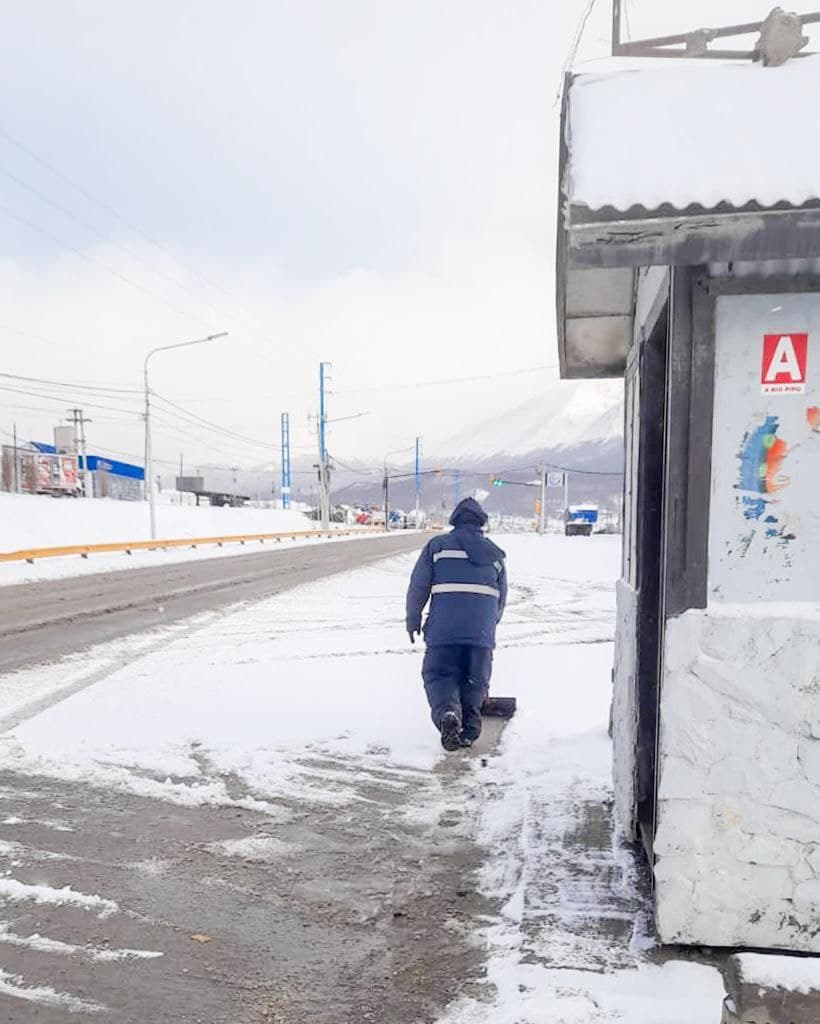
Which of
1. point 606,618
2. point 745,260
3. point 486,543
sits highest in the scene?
point 745,260

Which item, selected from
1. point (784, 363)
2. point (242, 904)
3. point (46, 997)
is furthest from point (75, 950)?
point (784, 363)

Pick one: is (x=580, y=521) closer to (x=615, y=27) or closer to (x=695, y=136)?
(x=615, y=27)

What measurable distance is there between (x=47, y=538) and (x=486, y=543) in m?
29.2

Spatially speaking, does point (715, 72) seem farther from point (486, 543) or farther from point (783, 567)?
point (486, 543)

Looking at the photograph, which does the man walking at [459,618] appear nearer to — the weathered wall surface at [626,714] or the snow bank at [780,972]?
the weathered wall surface at [626,714]

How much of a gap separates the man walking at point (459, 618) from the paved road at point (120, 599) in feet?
17.4

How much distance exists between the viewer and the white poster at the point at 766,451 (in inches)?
107

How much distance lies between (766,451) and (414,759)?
337 cm

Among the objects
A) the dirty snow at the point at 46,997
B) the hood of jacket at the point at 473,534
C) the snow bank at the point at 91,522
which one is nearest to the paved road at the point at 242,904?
the dirty snow at the point at 46,997

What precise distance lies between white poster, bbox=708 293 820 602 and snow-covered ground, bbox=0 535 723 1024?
147 cm

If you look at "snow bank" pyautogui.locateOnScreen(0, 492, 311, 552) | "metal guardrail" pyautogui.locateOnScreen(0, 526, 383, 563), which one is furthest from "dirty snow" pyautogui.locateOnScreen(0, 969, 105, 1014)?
"snow bank" pyautogui.locateOnScreen(0, 492, 311, 552)

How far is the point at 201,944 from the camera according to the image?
295cm

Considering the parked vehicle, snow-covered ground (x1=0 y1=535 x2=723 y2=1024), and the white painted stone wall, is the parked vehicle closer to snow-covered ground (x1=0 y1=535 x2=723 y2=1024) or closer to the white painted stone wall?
snow-covered ground (x1=0 y1=535 x2=723 y2=1024)

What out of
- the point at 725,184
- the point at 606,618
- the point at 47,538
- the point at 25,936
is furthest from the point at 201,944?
the point at 47,538
